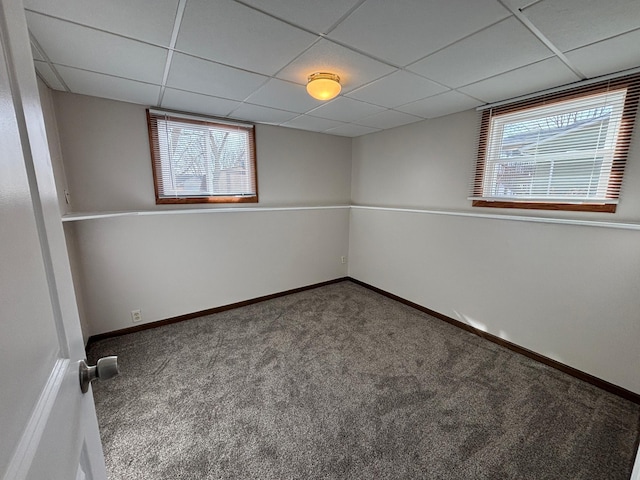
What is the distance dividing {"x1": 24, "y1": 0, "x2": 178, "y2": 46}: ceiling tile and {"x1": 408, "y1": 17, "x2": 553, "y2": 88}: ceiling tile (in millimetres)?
1499

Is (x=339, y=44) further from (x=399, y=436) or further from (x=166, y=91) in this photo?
(x=399, y=436)

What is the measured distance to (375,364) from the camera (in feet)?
7.64

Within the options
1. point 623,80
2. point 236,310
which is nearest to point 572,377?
point 623,80

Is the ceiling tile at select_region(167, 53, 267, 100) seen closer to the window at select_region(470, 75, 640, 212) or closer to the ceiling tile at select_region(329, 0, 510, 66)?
the ceiling tile at select_region(329, 0, 510, 66)

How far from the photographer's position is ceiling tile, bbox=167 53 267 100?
1.82m

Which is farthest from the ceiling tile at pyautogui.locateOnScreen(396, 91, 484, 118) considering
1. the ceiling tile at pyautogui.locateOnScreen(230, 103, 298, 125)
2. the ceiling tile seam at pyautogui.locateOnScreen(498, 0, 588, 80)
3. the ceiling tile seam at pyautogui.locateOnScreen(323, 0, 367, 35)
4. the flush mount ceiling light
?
→ the ceiling tile seam at pyautogui.locateOnScreen(323, 0, 367, 35)

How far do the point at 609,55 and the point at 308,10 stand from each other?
1.88 m

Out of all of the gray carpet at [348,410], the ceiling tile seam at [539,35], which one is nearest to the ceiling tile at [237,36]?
the ceiling tile seam at [539,35]

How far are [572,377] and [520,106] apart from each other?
92.3 inches

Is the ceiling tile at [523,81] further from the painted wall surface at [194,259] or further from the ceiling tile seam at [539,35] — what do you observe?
the painted wall surface at [194,259]

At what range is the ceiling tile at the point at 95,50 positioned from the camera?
1435 millimetres

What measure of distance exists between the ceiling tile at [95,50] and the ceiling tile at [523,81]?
235 centimetres

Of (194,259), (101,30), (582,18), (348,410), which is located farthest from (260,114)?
(348,410)

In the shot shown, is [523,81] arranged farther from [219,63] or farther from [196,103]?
[196,103]
